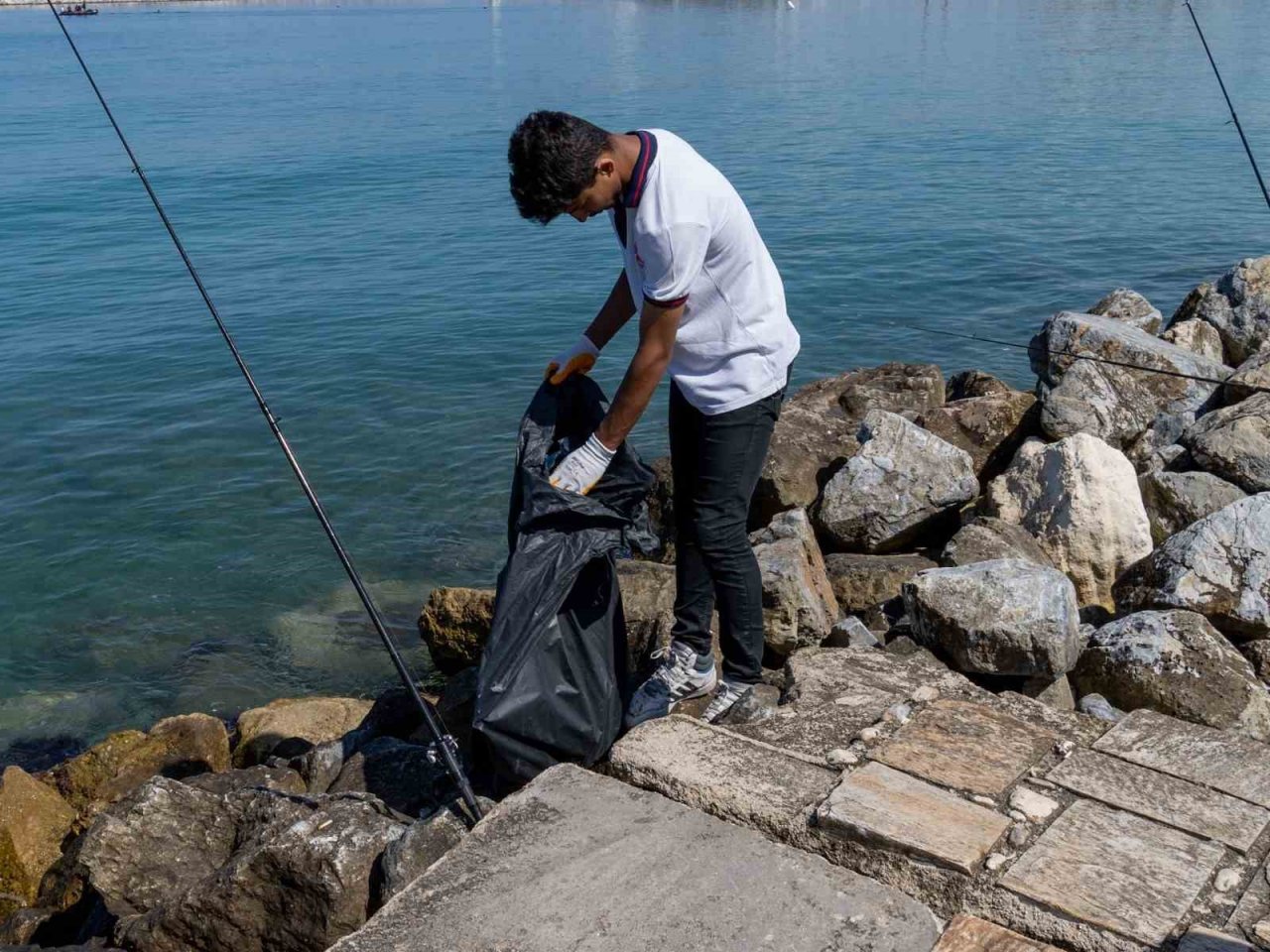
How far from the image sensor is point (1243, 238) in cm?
1593

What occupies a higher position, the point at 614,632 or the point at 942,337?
the point at 614,632

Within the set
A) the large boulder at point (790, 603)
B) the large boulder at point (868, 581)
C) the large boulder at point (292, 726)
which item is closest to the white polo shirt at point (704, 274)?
the large boulder at point (790, 603)

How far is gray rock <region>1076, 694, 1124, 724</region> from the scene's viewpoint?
4.12m

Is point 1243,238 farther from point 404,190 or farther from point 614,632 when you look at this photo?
point 614,632

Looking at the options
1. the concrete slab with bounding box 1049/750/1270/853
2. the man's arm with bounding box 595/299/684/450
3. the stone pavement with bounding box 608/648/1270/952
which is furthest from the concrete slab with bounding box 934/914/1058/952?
the man's arm with bounding box 595/299/684/450

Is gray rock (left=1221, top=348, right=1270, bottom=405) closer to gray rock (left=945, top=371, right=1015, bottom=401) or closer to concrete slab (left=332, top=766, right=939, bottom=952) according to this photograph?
gray rock (left=945, top=371, right=1015, bottom=401)

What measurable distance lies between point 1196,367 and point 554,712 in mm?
6047

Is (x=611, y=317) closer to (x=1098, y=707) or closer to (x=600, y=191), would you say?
(x=600, y=191)

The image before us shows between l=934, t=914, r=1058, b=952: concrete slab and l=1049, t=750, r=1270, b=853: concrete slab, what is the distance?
57 cm

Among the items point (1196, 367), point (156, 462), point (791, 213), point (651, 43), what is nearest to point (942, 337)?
point (1196, 367)

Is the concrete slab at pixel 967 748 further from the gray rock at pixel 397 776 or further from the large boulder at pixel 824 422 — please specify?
the large boulder at pixel 824 422

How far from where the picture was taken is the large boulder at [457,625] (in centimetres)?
600

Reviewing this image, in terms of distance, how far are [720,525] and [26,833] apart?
304 centimetres

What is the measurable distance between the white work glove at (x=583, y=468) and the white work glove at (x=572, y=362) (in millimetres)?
372
